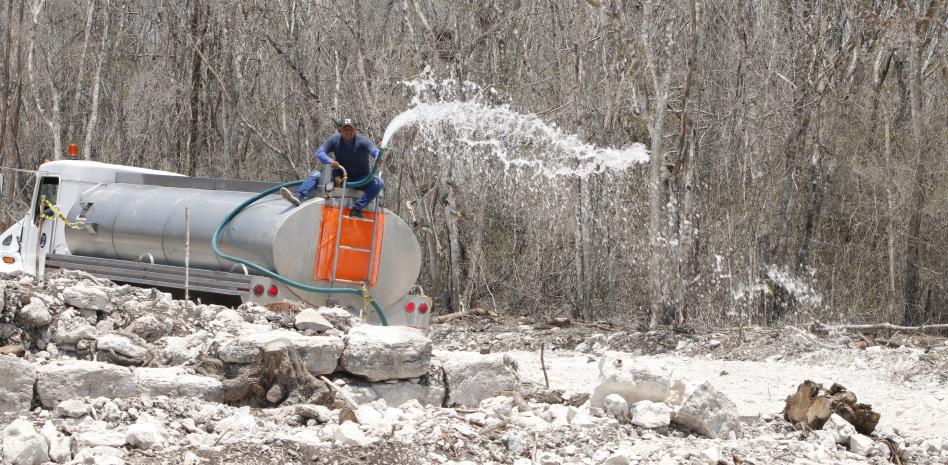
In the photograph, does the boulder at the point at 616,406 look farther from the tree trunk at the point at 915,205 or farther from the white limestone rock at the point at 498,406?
the tree trunk at the point at 915,205

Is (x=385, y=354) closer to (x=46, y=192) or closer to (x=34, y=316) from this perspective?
(x=34, y=316)

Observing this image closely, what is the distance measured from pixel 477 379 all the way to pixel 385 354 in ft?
2.66

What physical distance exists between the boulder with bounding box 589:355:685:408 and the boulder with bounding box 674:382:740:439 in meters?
0.22

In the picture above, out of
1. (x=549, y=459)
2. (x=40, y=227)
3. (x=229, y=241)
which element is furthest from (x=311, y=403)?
(x=40, y=227)

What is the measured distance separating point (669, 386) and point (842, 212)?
40.5ft

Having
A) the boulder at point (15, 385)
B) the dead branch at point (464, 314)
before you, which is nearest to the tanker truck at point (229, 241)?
the boulder at point (15, 385)

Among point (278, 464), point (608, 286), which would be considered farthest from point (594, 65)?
point (278, 464)

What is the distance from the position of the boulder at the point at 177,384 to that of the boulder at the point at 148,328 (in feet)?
3.16

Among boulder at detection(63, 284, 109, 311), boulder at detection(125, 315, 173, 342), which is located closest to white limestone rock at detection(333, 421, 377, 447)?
boulder at detection(125, 315, 173, 342)

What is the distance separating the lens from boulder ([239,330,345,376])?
7965 mm

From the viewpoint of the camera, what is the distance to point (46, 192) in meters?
14.0

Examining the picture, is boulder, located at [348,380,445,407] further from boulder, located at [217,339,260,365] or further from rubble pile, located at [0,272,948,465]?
boulder, located at [217,339,260,365]

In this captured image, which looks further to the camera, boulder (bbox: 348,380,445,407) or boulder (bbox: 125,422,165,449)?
boulder (bbox: 348,380,445,407)

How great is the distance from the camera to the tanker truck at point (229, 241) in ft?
37.6
